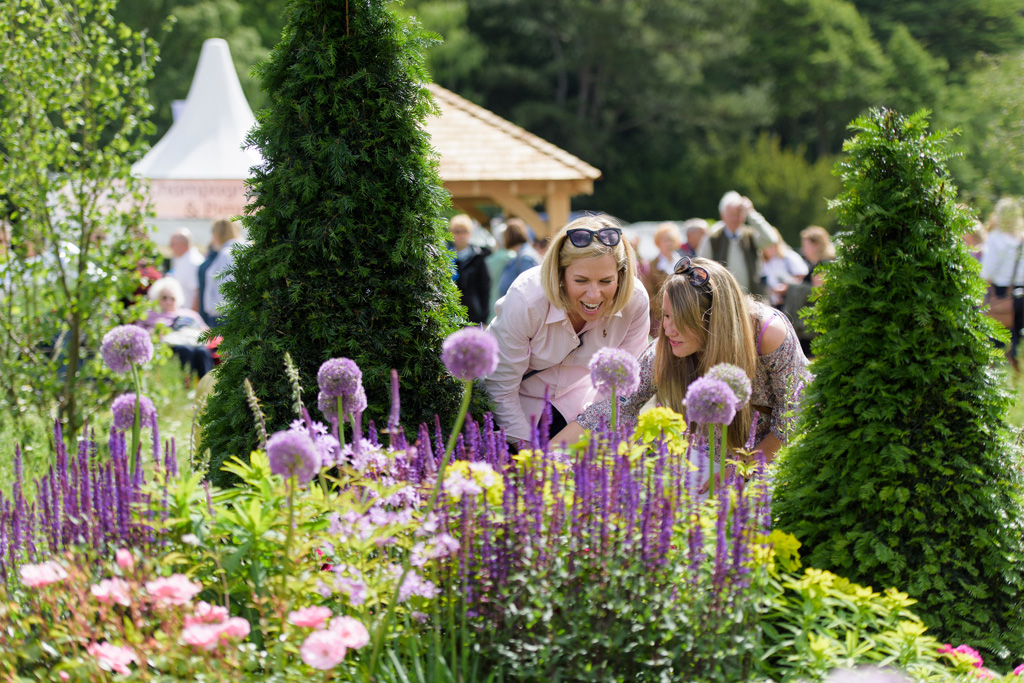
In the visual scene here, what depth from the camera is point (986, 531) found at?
2.68 metres

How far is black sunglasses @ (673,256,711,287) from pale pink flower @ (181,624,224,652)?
2.37 metres

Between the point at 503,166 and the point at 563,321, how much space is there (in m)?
9.80

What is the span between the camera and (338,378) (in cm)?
240

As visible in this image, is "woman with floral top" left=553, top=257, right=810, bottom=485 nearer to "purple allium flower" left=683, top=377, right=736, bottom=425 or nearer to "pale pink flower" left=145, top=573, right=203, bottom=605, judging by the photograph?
"purple allium flower" left=683, top=377, right=736, bottom=425

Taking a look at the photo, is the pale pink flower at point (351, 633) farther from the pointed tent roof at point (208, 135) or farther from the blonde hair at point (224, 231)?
the pointed tent roof at point (208, 135)

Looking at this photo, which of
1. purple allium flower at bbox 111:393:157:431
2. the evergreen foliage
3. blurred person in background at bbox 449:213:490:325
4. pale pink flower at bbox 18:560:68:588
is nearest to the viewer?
pale pink flower at bbox 18:560:68:588

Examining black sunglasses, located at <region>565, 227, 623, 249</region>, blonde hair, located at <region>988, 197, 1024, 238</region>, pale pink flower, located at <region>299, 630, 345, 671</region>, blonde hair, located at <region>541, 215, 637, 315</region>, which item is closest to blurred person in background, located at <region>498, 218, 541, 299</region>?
blonde hair, located at <region>988, 197, 1024, 238</region>

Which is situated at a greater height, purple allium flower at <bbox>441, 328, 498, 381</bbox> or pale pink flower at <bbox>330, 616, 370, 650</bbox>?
purple allium flower at <bbox>441, 328, 498, 381</bbox>

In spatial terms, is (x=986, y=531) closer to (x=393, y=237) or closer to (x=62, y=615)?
(x=393, y=237)

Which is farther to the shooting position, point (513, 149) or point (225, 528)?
point (513, 149)

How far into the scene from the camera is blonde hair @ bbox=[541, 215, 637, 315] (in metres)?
3.76

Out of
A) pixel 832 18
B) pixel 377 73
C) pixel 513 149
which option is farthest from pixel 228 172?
pixel 832 18

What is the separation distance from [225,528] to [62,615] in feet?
1.44

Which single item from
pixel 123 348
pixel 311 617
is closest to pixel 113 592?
pixel 311 617
